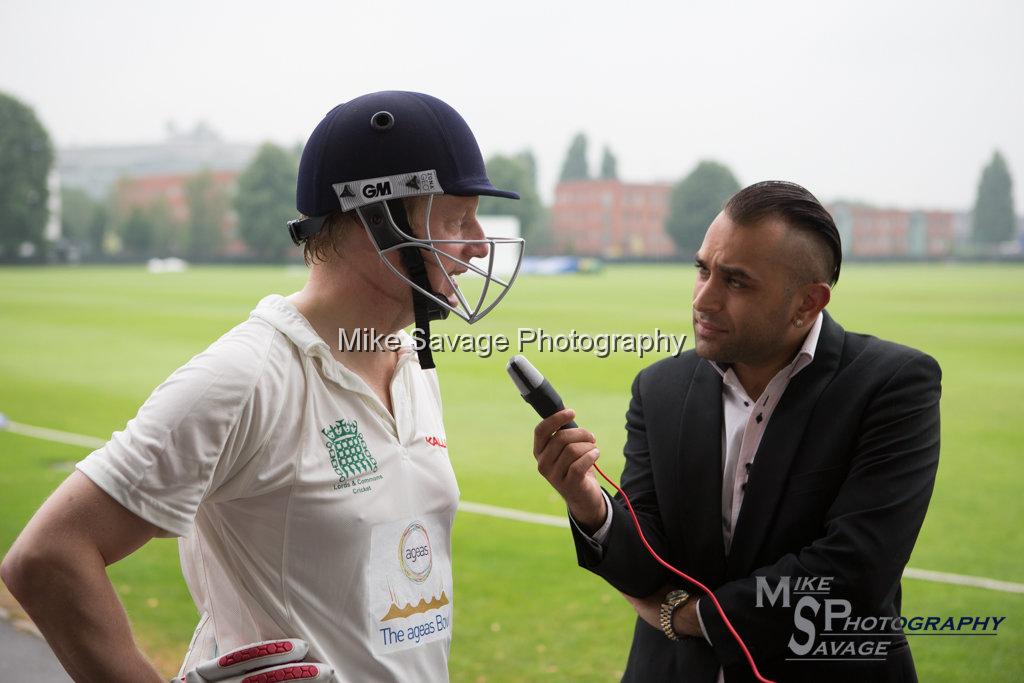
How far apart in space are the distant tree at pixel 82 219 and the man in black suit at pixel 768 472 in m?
16.0

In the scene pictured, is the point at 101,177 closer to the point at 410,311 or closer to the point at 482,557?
the point at 482,557

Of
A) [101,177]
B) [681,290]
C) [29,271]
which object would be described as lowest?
[681,290]

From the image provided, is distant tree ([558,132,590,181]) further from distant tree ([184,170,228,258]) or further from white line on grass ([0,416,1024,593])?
white line on grass ([0,416,1024,593])

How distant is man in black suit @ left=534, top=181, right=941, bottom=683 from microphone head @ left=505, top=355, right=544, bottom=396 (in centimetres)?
6

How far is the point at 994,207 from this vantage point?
14.7 m

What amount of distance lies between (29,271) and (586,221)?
10128 mm

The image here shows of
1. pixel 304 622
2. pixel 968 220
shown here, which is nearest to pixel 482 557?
pixel 304 622

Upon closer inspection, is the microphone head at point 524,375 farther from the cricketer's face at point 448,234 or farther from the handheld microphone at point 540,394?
the cricketer's face at point 448,234

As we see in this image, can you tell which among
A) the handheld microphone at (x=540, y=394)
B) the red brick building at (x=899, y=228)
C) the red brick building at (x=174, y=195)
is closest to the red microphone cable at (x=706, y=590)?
the handheld microphone at (x=540, y=394)

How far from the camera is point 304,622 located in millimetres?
1352

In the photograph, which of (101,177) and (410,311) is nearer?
(410,311)

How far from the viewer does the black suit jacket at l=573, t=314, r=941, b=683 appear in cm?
159

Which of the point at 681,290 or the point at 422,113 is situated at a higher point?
the point at 422,113

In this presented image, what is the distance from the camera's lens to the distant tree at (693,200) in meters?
14.2
